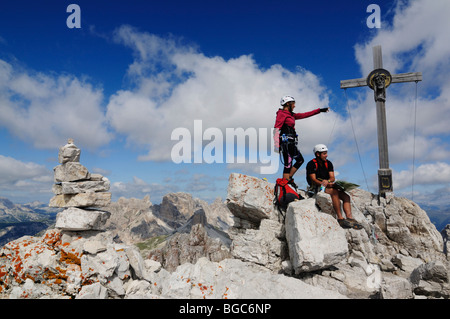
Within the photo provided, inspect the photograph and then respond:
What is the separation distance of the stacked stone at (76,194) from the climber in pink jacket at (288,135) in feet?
30.1

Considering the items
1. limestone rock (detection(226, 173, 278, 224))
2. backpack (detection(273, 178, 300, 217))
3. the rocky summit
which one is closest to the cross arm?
the rocky summit

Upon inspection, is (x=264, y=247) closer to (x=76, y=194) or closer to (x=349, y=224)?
(x=349, y=224)

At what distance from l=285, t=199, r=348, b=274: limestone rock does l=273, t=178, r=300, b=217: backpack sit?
168 cm

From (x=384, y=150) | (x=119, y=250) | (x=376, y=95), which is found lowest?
(x=119, y=250)

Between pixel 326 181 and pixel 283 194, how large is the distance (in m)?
2.18

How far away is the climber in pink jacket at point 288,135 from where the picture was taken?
Answer: 39.4 ft

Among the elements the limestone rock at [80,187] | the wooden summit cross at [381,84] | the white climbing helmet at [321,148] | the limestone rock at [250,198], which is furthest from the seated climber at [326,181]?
the limestone rock at [80,187]

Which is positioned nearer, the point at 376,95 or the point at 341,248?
the point at 341,248

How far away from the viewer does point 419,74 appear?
60.6 ft
